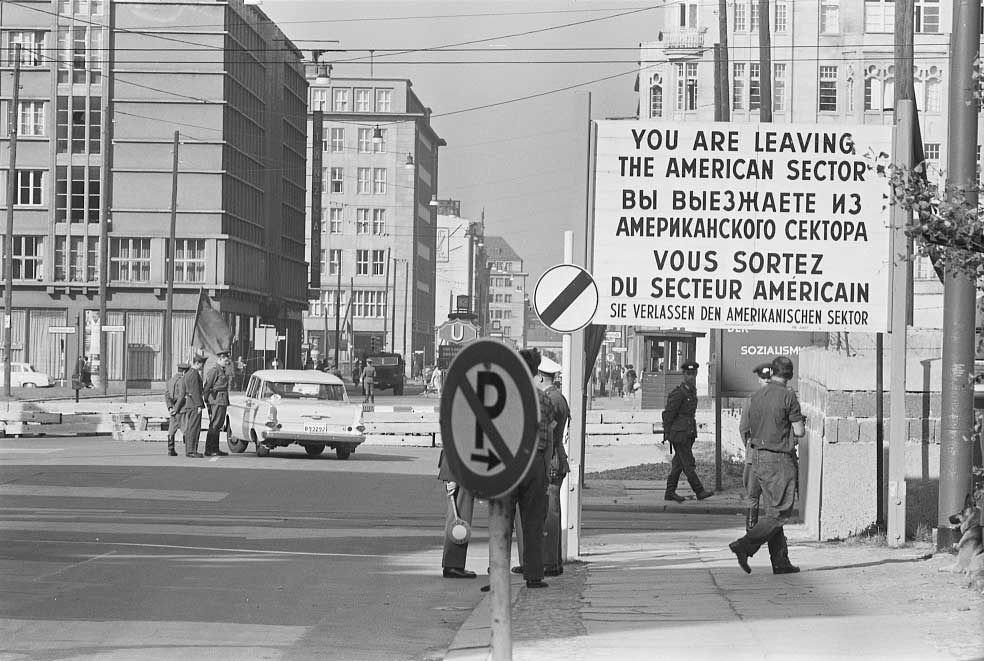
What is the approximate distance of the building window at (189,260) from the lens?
76.7 meters

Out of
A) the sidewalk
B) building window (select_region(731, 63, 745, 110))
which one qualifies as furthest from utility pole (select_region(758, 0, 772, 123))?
building window (select_region(731, 63, 745, 110))

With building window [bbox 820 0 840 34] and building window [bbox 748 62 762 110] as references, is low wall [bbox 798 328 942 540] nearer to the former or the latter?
building window [bbox 748 62 762 110]

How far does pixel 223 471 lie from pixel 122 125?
5466 centimetres

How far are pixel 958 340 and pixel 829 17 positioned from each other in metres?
70.3

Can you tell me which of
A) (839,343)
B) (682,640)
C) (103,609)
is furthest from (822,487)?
(103,609)

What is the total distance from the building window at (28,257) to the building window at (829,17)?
40.8 meters

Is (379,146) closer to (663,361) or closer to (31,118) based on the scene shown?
(31,118)

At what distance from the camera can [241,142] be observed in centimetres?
8225

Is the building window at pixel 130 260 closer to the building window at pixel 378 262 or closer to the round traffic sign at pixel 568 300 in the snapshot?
the round traffic sign at pixel 568 300

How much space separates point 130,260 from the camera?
250ft

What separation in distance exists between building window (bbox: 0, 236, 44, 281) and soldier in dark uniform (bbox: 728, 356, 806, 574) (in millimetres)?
68154

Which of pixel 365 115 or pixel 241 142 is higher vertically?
pixel 365 115

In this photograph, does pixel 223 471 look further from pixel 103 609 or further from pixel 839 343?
pixel 103 609

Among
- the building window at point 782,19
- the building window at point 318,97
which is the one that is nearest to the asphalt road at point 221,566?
the building window at point 782,19
